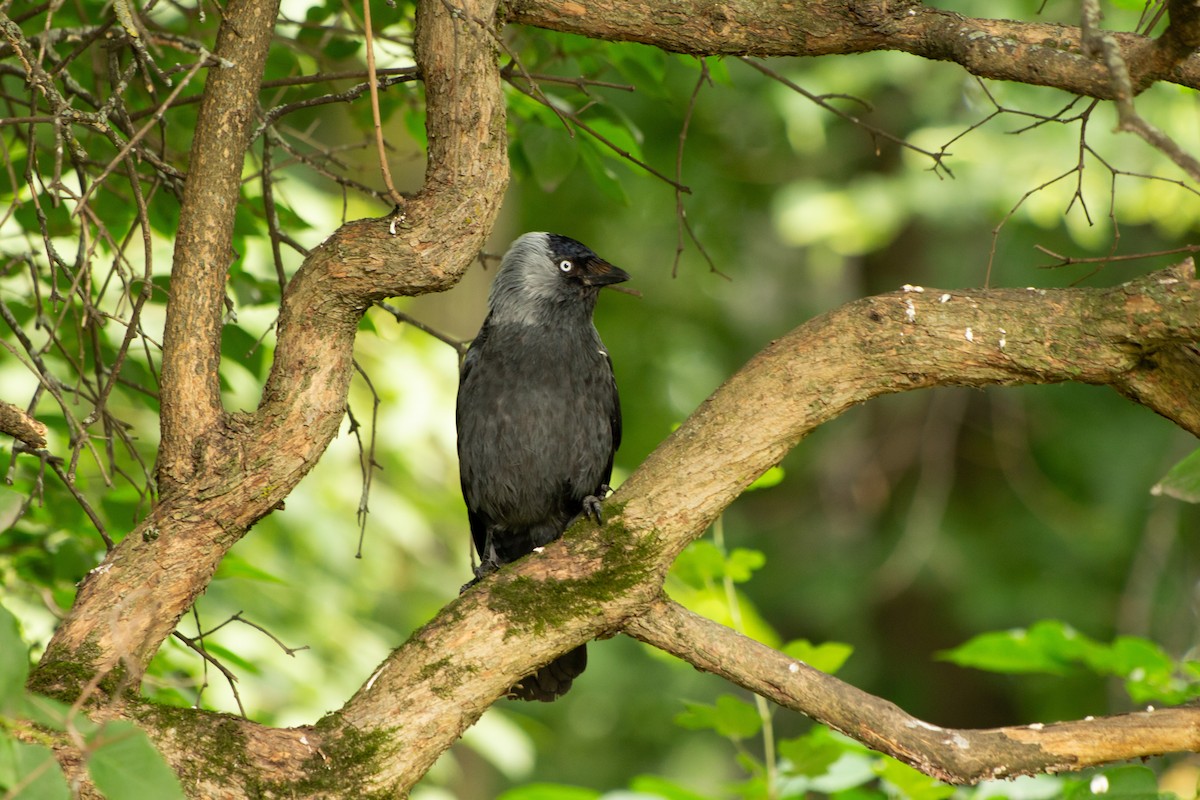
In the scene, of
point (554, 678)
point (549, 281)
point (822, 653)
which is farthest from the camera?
point (549, 281)

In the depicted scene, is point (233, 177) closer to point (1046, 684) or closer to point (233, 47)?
point (233, 47)

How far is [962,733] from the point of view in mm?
2805

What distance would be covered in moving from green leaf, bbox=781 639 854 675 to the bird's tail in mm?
760

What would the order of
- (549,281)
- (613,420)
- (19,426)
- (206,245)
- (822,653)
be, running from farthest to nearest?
(549,281) → (613,420) → (822,653) → (206,245) → (19,426)

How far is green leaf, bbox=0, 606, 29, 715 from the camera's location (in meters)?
1.51

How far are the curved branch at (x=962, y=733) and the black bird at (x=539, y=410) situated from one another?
158 centimetres

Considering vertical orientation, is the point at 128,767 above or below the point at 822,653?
below

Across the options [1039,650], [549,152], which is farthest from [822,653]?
[549,152]

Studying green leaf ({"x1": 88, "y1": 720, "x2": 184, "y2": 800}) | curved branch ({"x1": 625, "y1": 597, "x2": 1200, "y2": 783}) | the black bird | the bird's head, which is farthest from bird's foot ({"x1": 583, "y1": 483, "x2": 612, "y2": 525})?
green leaf ({"x1": 88, "y1": 720, "x2": 184, "y2": 800})

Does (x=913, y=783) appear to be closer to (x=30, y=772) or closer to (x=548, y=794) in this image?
(x=548, y=794)

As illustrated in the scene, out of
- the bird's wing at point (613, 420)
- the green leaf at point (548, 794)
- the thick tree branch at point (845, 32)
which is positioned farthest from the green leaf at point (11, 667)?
the bird's wing at point (613, 420)

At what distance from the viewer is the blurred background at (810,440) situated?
7051 mm

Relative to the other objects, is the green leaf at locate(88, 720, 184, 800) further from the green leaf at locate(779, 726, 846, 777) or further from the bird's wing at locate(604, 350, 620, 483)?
the bird's wing at locate(604, 350, 620, 483)

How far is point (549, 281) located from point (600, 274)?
8.5 inches
